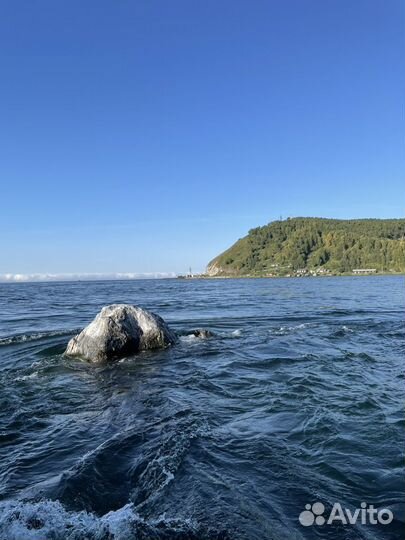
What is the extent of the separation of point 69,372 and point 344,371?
7809 millimetres

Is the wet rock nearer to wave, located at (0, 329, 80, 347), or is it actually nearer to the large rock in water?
the large rock in water

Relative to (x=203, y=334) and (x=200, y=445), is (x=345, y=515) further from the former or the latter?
(x=203, y=334)

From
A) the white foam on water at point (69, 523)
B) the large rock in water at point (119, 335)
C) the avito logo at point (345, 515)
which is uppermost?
the large rock in water at point (119, 335)

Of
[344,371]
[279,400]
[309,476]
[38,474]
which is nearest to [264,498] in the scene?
[309,476]

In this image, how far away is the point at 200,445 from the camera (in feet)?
20.2

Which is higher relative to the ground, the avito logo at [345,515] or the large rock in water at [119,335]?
the large rock in water at [119,335]

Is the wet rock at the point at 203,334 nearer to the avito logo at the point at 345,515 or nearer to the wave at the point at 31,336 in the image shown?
the wave at the point at 31,336

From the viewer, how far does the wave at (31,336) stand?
17.5 m

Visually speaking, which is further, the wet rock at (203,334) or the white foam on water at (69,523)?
the wet rock at (203,334)

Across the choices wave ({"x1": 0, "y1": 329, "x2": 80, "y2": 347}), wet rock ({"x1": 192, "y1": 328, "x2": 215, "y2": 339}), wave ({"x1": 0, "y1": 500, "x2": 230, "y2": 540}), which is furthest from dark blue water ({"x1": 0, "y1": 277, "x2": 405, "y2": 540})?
wave ({"x1": 0, "y1": 329, "x2": 80, "y2": 347})

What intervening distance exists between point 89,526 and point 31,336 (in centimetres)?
1571

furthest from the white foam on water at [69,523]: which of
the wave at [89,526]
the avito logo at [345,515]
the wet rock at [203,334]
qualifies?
the wet rock at [203,334]

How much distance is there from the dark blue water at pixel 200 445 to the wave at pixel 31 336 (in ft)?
16.4

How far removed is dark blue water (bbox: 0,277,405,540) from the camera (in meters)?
4.31
